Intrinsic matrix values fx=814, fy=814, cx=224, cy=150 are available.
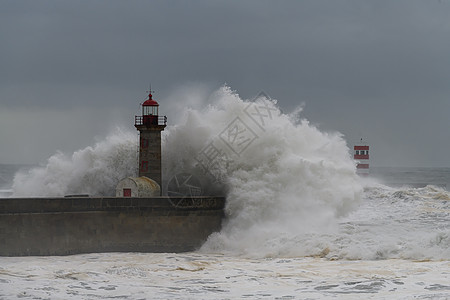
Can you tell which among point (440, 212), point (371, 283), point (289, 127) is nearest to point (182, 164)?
point (289, 127)

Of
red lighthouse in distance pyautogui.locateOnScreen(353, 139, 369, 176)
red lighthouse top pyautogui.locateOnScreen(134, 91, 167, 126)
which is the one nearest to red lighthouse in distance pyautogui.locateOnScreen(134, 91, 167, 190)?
red lighthouse top pyautogui.locateOnScreen(134, 91, 167, 126)

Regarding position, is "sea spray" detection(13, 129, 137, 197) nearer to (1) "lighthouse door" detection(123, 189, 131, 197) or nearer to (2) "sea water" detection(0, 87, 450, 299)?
(2) "sea water" detection(0, 87, 450, 299)

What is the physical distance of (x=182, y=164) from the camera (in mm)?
17562

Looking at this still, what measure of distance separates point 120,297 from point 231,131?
7.72 metres

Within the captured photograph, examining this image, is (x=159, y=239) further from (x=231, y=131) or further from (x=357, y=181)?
(x=357, y=181)

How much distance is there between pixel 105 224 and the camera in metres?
14.9

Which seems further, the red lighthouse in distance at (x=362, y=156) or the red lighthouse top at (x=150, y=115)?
the red lighthouse in distance at (x=362, y=156)

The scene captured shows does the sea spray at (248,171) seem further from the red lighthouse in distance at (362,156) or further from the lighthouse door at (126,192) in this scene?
the red lighthouse in distance at (362,156)

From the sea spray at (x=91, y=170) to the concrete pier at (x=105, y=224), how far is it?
108 inches

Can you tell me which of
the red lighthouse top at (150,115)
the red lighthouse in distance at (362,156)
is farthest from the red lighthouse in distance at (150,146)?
the red lighthouse in distance at (362,156)

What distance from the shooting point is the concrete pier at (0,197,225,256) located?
14086mm

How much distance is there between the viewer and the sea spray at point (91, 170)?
59.3 feet

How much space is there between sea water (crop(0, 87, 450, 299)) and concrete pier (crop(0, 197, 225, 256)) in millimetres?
337

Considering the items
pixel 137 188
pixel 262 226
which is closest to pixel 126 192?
pixel 137 188
